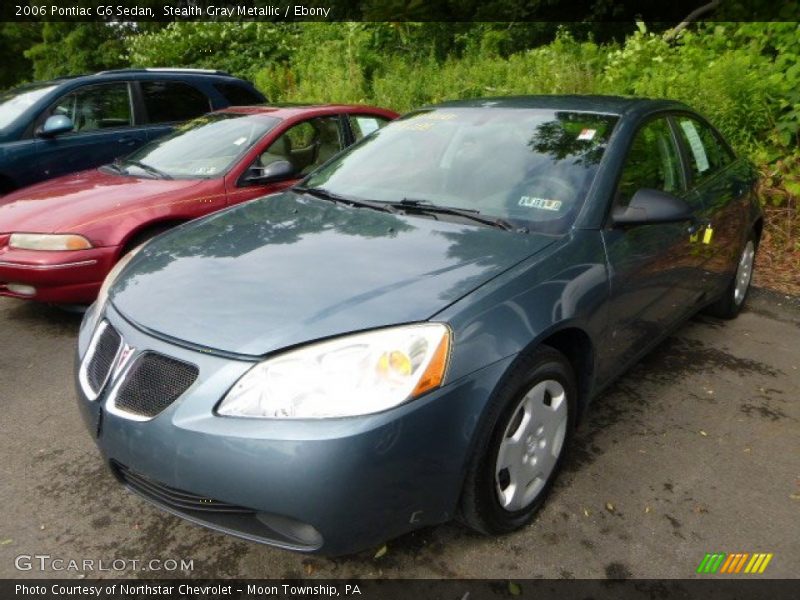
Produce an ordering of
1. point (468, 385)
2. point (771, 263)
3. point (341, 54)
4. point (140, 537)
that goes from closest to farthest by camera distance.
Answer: point (468, 385) → point (140, 537) → point (771, 263) → point (341, 54)

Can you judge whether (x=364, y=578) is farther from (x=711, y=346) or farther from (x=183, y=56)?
(x=183, y=56)

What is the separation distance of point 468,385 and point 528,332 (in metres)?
0.33

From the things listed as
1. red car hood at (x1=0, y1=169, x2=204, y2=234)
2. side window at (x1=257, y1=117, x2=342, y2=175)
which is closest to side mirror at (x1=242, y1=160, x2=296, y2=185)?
side window at (x1=257, y1=117, x2=342, y2=175)

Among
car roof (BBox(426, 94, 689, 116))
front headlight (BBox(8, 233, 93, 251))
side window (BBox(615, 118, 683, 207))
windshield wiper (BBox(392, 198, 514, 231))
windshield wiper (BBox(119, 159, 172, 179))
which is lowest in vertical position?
front headlight (BBox(8, 233, 93, 251))

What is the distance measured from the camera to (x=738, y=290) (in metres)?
4.46

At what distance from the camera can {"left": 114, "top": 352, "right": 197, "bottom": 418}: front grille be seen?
194 centimetres

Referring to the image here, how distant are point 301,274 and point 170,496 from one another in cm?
85

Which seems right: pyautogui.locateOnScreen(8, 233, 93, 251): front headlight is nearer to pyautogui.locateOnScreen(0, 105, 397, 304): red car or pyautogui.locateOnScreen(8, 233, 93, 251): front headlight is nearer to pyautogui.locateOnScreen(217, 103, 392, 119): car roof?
pyautogui.locateOnScreen(0, 105, 397, 304): red car

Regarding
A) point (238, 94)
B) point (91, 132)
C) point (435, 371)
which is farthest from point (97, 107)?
point (435, 371)

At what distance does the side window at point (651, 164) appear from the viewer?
2885 mm

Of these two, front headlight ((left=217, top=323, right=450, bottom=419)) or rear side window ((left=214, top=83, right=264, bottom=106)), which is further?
rear side window ((left=214, top=83, right=264, bottom=106))

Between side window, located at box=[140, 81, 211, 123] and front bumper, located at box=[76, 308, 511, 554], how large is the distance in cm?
508

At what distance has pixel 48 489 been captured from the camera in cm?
265

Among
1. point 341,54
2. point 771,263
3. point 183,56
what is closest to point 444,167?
point 771,263
